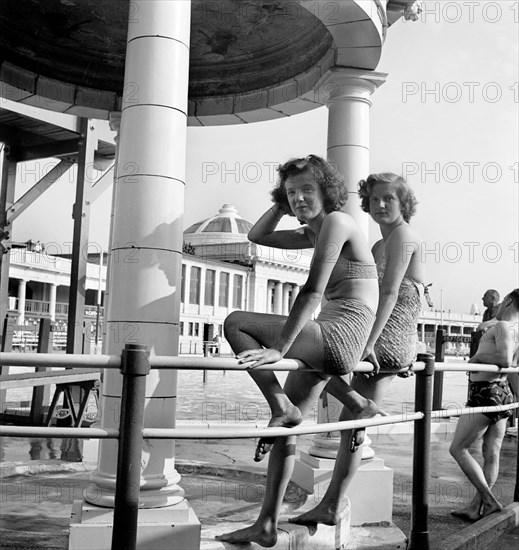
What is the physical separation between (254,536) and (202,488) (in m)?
2.64

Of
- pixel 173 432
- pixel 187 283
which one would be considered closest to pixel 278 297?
pixel 187 283

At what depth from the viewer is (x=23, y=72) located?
779 cm

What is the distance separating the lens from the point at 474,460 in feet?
17.0

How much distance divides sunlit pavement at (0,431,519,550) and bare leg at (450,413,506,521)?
191 millimetres


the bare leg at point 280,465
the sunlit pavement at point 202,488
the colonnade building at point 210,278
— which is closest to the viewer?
the bare leg at point 280,465

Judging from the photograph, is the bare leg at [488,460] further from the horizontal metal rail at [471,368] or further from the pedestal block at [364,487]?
the pedestal block at [364,487]

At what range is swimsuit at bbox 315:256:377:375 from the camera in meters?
3.20

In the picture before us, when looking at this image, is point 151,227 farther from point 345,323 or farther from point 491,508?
point 491,508

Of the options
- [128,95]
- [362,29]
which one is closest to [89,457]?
[128,95]

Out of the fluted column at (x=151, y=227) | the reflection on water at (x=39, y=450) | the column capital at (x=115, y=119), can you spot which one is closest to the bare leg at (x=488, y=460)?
the fluted column at (x=151, y=227)

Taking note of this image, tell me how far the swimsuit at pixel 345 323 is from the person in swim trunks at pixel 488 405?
7.30ft

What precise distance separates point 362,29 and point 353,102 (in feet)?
2.20

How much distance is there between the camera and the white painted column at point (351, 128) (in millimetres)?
5770

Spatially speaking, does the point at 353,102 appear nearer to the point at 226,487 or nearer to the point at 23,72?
the point at 226,487
